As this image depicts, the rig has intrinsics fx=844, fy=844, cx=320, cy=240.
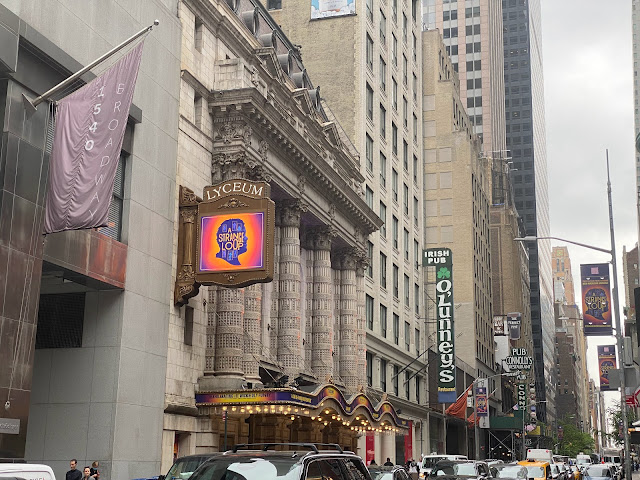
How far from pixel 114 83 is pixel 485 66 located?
143m

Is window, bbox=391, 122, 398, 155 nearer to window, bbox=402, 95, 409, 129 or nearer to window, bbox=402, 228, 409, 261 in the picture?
window, bbox=402, 95, 409, 129

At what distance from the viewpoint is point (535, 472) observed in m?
32.0

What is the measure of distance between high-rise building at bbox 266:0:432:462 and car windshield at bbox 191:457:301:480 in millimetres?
44509

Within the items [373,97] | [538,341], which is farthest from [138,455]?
[538,341]

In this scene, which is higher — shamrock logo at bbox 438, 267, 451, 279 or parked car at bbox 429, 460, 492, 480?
shamrock logo at bbox 438, 267, 451, 279

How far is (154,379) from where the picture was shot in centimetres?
2897

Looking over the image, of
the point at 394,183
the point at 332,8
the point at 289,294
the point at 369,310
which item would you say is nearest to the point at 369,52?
the point at 332,8

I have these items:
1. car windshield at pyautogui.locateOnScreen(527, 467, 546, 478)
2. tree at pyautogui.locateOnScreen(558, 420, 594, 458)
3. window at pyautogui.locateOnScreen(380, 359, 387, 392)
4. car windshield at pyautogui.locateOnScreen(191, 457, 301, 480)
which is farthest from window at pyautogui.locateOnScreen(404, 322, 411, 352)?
tree at pyautogui.locateOnScreen(558, 420, 594, 458)

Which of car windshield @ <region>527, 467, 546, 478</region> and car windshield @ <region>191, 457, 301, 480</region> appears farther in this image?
car windshield @ <region>527, 467, 546, 478</region>

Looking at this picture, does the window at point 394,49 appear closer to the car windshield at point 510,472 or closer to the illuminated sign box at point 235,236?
the illuminated sign box at point 235,236

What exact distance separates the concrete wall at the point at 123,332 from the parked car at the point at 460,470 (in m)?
9.52

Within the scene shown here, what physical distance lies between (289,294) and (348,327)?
9.36 meters

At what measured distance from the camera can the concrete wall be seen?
2664cm

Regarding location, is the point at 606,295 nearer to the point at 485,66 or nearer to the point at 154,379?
the point at 154,379
